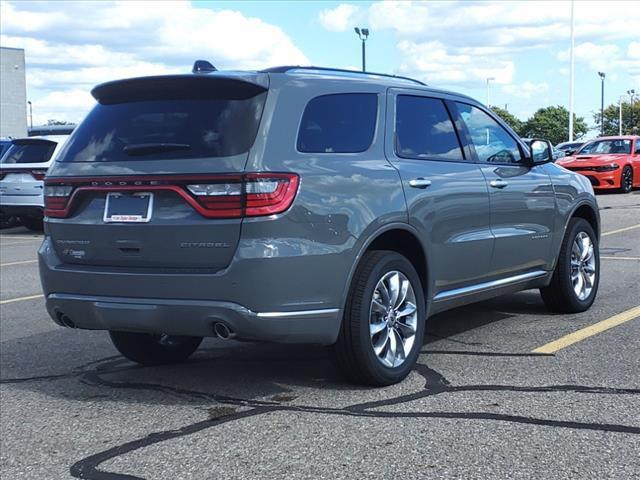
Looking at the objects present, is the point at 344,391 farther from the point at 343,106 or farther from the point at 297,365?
the point at 343,106

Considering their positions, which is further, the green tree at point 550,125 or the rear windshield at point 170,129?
the green tree at point 550,125

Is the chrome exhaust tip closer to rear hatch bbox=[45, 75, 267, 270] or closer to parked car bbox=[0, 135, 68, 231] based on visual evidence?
rear hatch bbox=[45, 75, 267, 270]

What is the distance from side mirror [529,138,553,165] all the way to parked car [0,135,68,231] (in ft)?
40.2

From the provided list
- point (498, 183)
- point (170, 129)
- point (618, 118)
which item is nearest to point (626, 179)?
point (498, 183)

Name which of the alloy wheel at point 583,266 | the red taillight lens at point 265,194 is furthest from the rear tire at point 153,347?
the alloy wheel at point 583,266

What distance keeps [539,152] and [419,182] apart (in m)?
1.81

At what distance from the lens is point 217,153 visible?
4.80m

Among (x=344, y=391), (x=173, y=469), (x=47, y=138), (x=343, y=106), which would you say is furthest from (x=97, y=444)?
(x=47, y=138)

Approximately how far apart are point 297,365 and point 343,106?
69.1 inches

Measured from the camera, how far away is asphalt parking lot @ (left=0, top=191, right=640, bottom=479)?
409cm

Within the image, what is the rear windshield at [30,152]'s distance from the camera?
57.5 feet

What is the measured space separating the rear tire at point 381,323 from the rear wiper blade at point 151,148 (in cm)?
122

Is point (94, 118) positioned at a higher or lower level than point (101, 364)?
higher

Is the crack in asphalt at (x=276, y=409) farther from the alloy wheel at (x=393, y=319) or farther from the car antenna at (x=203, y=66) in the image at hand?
the car antenna at (x=203, y=66)
